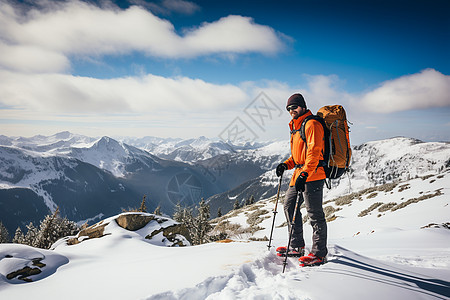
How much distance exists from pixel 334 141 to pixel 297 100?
125cm

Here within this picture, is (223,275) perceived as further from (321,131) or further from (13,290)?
(13,290)

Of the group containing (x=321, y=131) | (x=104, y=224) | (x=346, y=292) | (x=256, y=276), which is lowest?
(x=104, y=224)

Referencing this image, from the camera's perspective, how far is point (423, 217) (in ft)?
47.5

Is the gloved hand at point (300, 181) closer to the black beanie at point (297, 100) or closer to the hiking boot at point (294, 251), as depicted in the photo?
the black beanie at point (297, 100)

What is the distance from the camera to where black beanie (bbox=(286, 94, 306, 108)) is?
16.4 feet

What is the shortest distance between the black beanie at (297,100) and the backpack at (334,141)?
0.47 metres

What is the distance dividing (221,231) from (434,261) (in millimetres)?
36175

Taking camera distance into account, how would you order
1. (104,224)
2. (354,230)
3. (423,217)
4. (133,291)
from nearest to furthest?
(133,291) → (104,224) → (423,217) → (354,230)

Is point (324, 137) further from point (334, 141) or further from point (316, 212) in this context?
point (316, 212)

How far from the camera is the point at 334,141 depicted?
4.77 meters

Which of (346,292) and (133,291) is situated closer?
(346,292)

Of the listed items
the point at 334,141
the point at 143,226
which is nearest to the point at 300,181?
the point at 334,141

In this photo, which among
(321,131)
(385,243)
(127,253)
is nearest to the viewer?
(321,131)

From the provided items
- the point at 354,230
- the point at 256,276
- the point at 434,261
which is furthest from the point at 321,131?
the point at 354,230
